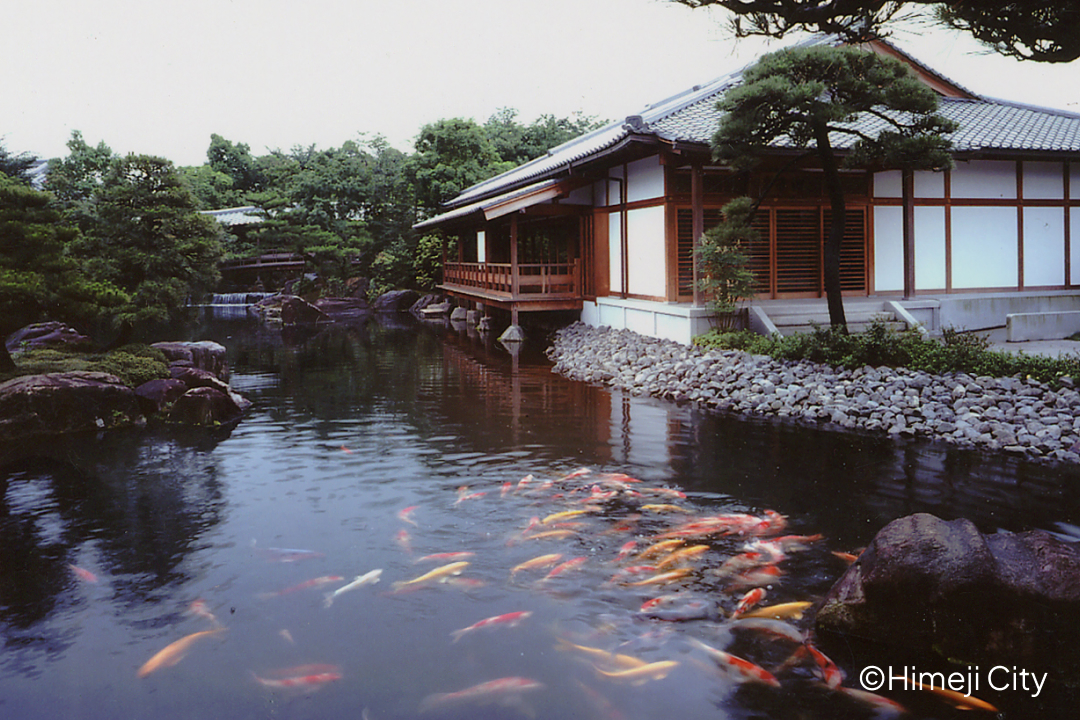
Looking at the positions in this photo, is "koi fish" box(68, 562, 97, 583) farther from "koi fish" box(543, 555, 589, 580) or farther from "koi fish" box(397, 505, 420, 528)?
"koi fish" box(543, 555, 589, 580)

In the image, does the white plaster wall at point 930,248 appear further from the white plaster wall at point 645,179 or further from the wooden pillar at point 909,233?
the white plaster wall at point 645,179

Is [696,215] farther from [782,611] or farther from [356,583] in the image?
[356,583]

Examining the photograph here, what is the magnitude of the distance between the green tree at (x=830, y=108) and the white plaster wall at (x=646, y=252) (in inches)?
133

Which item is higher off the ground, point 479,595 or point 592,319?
point 592,319

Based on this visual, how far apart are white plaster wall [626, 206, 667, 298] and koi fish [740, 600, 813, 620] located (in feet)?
36.9

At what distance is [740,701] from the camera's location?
15.5 feet

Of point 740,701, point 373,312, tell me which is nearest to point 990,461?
point 740,701

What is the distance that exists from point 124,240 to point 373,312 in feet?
63.0

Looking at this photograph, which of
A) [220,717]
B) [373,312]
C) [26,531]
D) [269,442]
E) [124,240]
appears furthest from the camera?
[373,312]

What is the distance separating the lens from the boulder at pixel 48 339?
674 inches

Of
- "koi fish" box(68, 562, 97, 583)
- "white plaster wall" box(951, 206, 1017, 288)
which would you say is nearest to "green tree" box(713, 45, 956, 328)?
"white plaster wall" box(951, 206, 1017, 288)

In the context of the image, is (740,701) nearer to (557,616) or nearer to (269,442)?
(557,616)

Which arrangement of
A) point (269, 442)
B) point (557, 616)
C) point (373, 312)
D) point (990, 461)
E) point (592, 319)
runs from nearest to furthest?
point (557, 616)
point (990, 461)
point (269, 442)
point (592, 319)
point (373, 312)

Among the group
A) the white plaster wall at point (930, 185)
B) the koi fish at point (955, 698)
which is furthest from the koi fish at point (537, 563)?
the white plaster wall at point (930, 185)
